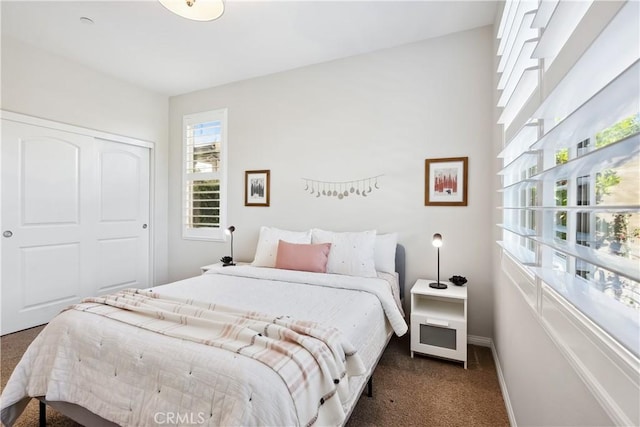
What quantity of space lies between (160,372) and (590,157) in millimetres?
1541

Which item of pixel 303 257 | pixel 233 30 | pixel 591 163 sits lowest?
pixel 303 257

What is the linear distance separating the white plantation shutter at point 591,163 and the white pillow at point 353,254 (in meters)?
1.32

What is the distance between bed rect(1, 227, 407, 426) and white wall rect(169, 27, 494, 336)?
119cm

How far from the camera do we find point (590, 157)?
594mm

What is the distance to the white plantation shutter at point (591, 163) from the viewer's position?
55cm

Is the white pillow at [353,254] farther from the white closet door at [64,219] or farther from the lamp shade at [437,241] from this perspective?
the white closet door at [64,219]

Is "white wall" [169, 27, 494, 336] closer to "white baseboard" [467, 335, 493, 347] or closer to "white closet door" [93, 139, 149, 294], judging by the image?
"white baseboard" [467, 335, 493, 347]

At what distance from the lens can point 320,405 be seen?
1233 mm

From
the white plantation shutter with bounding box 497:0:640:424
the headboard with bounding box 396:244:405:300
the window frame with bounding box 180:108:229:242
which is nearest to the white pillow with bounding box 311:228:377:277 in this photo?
the headboard with bounding box 396:244:405:300

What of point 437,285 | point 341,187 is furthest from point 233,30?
point 437,285

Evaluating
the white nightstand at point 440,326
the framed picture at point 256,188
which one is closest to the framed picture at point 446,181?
the white nightstand at point 440,326

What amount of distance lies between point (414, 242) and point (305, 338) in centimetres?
187

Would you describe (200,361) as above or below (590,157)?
below

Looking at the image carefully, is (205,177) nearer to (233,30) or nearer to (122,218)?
(122,218)
